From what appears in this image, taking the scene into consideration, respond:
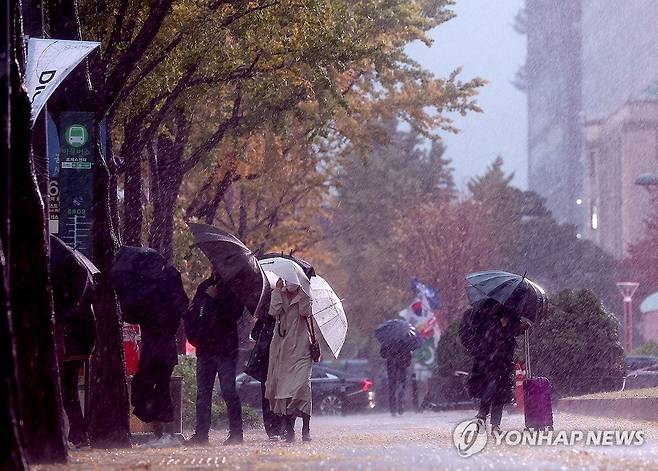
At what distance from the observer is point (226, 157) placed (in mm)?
27062

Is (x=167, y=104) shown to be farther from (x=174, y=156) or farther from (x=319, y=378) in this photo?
(x=319, y=378)

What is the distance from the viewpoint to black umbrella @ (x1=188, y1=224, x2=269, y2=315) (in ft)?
46.8

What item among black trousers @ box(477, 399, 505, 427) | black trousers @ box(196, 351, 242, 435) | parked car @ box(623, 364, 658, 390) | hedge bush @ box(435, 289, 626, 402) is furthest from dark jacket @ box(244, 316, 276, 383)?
parked car @ box(623, 364, 658, 390)

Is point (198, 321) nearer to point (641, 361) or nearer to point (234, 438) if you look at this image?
point (234, 438)

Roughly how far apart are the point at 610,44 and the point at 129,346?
80.2m

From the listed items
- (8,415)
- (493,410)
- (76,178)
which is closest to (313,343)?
(493,410)

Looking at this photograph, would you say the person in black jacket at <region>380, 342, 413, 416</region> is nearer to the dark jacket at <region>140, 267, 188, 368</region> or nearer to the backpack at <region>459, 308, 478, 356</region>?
the backpack at <region>459, 308, 478, 356</region>

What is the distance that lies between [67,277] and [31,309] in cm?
288

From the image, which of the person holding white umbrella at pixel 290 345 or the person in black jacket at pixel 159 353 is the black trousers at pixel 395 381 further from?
the person in black jacket at pixel 159 353

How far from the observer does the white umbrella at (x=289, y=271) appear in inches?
583

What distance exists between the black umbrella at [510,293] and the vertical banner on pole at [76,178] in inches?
164

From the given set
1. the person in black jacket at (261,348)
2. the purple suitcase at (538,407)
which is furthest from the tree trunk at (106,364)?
the purple suitcase at (538,407)

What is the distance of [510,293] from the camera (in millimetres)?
→ 15117

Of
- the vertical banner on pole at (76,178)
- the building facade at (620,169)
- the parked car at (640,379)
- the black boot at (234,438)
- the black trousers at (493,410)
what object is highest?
the building facade at (620,169)
